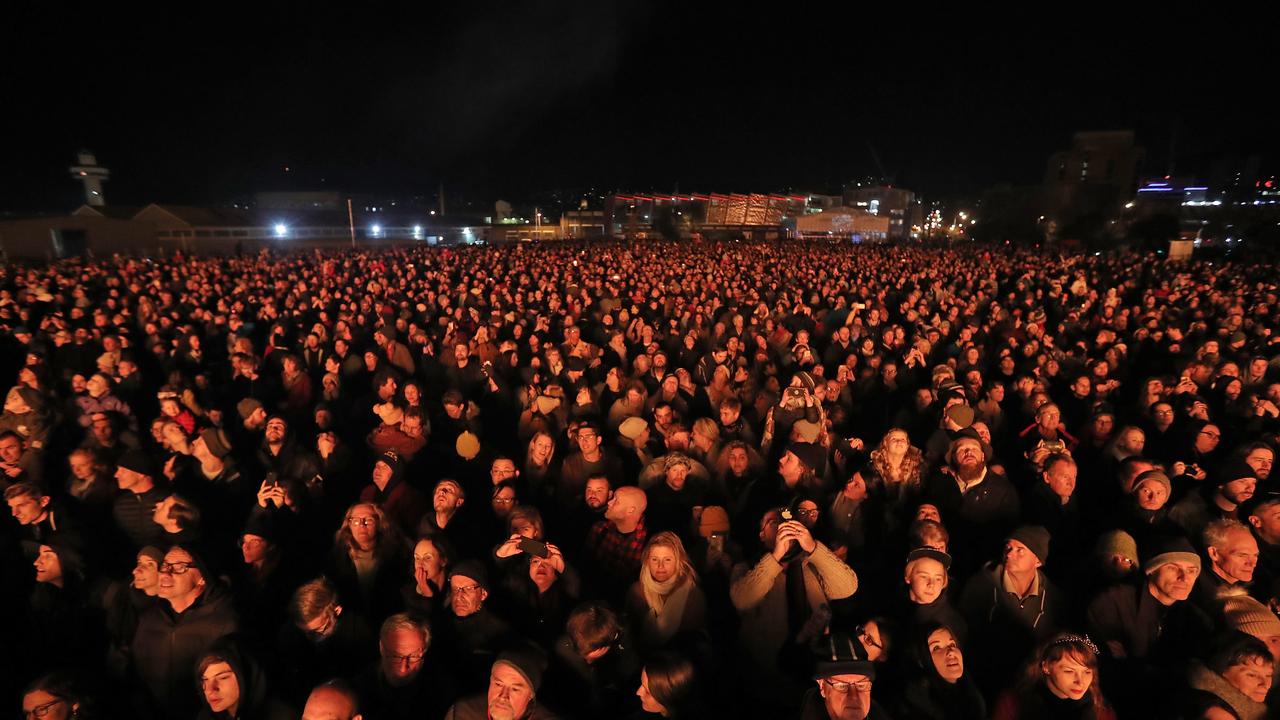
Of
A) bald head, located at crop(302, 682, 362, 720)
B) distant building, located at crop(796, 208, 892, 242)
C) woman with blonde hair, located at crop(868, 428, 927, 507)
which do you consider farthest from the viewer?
distant building, located at crop(796, 208, 892, 242)

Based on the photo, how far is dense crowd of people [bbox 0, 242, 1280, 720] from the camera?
2395 millimetres

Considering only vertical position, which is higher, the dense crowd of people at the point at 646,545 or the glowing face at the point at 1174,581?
the glowing face at the point at 1174,581

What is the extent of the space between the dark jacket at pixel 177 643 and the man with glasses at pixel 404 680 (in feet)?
2.73

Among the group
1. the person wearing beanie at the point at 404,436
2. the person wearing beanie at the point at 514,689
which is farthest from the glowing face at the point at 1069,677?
the person wearing beanie at the point at 404,436

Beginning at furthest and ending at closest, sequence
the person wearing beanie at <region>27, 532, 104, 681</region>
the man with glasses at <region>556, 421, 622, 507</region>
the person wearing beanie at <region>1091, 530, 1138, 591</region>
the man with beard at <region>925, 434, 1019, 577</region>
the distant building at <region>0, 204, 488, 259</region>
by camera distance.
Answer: the distant building at <region>0, 204, 488, 259</region>, the man with glasses at <region>556, 421, 622, 507</region>, the man with beard at <region>925, 434, 1019, 577</region>, the person wearing beanie at <region>27, 532, 104, 681</region>, the person wearing beanie at <region>1091, 530, 1138, 591</region>

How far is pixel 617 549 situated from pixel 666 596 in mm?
644

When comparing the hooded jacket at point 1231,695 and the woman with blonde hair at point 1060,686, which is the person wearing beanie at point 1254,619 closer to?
the hooded jacket at point 1231,695

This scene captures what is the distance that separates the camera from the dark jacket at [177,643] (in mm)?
2707

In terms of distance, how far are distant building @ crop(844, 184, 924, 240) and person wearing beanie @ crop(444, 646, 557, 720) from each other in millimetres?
90931

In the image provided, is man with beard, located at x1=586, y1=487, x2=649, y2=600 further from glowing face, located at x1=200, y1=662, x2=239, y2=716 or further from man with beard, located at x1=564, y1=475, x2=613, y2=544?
glowing face, located at x1=200, y1=662, x2=239, y2=716

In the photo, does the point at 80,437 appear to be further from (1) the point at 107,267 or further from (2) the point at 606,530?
(1) the point at 107,267

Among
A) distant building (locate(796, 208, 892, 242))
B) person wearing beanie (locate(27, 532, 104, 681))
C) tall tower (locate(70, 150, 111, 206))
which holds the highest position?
tall tower (locate(70, 150, 111, 206))

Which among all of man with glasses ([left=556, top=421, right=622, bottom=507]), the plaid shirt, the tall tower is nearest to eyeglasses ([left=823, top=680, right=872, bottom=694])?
the plaid shirt

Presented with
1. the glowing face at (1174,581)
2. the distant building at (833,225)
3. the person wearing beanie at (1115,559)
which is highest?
the distant building at (833,225)
